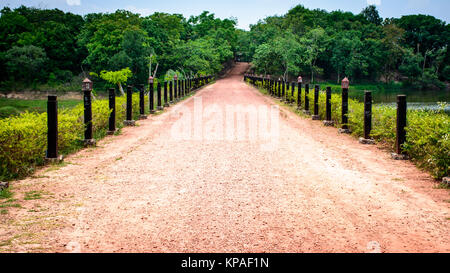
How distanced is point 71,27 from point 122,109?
150 ft

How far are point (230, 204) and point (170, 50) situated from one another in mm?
43048

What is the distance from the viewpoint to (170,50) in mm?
46500

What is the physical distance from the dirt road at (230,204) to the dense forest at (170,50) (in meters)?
25.0

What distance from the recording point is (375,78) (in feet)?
219

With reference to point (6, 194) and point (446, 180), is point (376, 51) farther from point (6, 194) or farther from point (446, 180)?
point (6, 194)

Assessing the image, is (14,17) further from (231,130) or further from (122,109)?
(231,130)

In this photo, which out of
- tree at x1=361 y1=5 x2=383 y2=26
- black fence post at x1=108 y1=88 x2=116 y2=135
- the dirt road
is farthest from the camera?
tree at x1=361 y1=5 x2=383 y2=26

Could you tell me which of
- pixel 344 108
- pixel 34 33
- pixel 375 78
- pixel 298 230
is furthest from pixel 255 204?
pixel 375 78

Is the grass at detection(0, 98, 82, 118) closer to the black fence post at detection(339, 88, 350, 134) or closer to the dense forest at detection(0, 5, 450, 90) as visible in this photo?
the dense forest at detection(0, 5, 450, 90)

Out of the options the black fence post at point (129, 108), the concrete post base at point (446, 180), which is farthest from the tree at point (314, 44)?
the concrete post base at point (446, 180)

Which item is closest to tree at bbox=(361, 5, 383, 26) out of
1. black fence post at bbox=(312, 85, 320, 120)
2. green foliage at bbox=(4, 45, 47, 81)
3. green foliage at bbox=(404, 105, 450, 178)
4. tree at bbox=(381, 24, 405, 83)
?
tree at bbox=(381, 24, 405, 83)

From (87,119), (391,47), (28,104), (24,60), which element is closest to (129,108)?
(87,119)

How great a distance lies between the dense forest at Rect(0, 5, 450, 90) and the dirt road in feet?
82.0

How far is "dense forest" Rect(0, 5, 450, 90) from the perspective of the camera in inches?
1761
